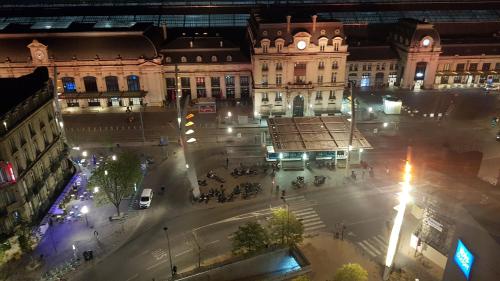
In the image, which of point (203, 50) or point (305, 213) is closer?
point (305, 213)

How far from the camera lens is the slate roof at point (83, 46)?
10706cm

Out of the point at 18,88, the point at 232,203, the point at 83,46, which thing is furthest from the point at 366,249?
the point at 83,46

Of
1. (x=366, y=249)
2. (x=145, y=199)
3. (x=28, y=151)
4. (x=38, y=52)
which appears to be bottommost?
(x=366, y=249)

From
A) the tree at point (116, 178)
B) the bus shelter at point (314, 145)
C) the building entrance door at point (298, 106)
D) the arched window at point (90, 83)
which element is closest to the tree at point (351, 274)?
the bus shelter at point (314, 145)

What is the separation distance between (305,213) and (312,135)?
71.7ft

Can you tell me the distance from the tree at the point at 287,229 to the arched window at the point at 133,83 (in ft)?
231

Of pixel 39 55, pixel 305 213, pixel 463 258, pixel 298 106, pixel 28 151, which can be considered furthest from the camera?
pixel 39 55

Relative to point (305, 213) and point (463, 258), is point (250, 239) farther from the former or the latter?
point (463, 258)

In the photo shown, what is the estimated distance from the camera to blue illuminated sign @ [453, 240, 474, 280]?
37.5m

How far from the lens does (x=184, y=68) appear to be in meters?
112

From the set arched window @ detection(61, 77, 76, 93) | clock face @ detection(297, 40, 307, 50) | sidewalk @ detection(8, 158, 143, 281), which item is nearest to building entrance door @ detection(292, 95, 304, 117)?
clock face @ detection(297, 40, 307, 50)

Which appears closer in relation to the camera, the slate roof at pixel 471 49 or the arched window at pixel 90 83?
the arched window at pixel 90 83

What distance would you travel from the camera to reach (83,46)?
108 m

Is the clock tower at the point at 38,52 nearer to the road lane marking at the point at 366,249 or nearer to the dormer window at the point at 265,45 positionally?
the dormer window at the point at 265,45
